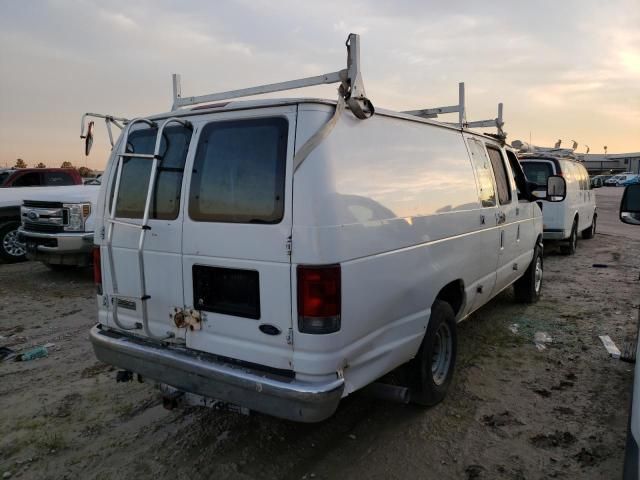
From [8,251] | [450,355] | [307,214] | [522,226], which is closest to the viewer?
[307,214]

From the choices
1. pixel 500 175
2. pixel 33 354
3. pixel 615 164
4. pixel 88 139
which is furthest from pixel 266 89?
pixel 615 164

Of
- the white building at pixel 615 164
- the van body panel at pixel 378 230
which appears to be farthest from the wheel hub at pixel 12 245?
the white building at pixel 615 164

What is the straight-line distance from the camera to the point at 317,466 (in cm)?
322

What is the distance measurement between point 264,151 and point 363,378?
1470 millimetres

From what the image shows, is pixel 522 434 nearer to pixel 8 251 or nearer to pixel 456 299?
pixel 456 299

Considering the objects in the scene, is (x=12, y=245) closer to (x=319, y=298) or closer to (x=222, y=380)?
(x=222, y=380)

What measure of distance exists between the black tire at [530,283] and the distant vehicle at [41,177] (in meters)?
9.76

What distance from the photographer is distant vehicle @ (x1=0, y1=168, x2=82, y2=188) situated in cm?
1167

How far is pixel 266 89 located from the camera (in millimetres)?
3477

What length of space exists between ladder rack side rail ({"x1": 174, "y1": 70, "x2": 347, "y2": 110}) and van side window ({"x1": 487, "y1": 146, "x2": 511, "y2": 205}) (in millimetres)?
2648

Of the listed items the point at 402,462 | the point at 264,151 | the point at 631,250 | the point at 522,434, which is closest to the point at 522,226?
the point at 522,434

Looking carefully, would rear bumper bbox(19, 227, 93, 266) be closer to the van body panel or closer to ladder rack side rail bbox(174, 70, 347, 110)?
ladder rack side rail bbox(174, 70, 347, 110)

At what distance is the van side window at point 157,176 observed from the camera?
322cm

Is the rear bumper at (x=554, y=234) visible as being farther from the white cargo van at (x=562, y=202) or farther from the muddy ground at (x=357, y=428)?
the muddy ground at (x=357, y=428)
